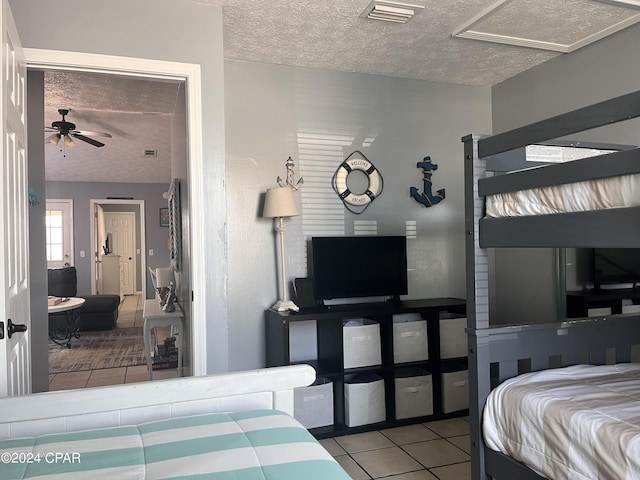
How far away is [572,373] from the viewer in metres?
2.23

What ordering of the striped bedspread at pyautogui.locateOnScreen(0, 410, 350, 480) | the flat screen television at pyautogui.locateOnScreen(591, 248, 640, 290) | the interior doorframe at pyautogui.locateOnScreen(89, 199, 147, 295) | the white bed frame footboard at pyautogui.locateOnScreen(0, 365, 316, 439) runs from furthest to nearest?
the interior doorframe at pyautogui.locateOnScreen(89, 199, 147, 295)
the flat screen television at pyautogui.locateOnScreen(591, 248, 640, 290)
the white bed frame footboard at pyautogui.locateOnScreen(0, 365, 316, 439)
the striped bedspread at pyautogui.locateOnScreen(0, 410, 350, 480)

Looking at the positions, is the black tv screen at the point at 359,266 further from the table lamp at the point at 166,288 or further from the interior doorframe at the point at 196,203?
the table lamp at the point at 166,288

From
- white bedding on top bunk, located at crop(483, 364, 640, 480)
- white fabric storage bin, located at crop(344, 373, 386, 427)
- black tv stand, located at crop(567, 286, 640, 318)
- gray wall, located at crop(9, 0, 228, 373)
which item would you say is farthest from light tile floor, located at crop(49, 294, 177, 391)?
black tv stand, located at crop(567, 286, 640, 318)

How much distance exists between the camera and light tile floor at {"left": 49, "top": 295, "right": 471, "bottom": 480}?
2.70 metres

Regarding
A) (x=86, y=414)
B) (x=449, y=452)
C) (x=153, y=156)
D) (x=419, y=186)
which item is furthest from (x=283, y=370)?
(x=153, y=156)

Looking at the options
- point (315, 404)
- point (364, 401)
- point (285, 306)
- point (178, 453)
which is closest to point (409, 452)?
point (364, 401)

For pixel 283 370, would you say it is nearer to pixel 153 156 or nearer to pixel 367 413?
pixel 367 413

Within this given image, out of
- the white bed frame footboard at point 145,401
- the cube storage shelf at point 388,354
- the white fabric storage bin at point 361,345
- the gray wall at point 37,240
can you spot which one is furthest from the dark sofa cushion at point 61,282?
the white bed frame footboard at point 145,401

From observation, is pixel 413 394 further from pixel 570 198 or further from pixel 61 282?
pixel 61 282

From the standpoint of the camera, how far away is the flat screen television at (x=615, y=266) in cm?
310

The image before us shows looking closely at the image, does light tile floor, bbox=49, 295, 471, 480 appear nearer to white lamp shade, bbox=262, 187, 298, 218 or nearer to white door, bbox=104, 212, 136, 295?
white lamp shade, bbox=262, 187, 298, 218

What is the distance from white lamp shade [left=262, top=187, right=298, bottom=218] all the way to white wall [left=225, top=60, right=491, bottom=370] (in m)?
0.21

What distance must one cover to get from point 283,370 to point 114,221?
37.8 feet

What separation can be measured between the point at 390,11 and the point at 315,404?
2.40 metres
